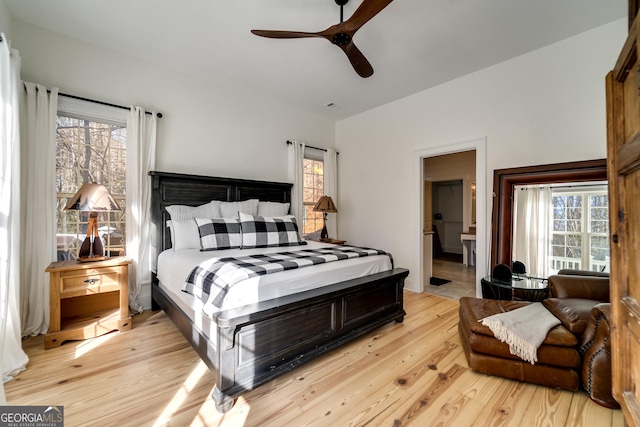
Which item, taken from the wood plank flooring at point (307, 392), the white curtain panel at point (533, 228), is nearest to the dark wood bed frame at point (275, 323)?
the wood plank flooring at point (307, 392)

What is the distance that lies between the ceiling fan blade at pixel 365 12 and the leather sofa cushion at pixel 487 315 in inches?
92.2

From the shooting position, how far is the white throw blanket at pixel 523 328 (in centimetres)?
180

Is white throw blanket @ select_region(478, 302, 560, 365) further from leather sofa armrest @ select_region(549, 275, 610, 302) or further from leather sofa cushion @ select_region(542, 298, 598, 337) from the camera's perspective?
leather sofa armrest @ select_region(549, 275, 610, 302)

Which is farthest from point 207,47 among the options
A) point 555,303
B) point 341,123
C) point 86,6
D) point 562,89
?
point 555,303

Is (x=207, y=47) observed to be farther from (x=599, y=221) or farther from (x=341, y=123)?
(x=599, y=221)

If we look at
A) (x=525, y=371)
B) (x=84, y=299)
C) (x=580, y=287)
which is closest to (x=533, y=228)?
(x=580, y=287)

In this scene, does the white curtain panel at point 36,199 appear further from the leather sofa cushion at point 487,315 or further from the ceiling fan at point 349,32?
the leather sofa cushion at point 487,315

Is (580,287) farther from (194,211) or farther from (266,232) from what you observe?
(194,211)

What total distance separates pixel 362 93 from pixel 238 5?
2.19 meters

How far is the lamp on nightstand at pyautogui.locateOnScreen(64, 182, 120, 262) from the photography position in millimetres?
2375

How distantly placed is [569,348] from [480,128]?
2.61 metres

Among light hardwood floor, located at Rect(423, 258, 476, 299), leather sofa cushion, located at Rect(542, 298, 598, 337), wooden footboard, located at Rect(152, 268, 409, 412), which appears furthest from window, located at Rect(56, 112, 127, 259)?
light hardwood floor, located at Rect(423, 258, 476, 299)

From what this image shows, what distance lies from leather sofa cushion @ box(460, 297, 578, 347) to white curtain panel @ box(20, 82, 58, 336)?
12.5ft

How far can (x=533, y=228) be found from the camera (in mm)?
3066
